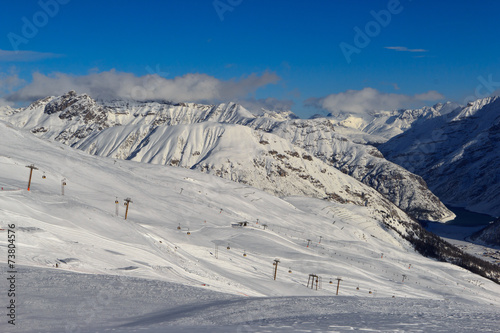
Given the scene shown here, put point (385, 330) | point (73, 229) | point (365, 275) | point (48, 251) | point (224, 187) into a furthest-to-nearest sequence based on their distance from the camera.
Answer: point (224, 187)
point (365, 275)
point (73, 229)
point (48, 251)
point (385, 330)

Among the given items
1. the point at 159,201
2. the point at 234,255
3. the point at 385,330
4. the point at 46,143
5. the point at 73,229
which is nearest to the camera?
the point at 385,330

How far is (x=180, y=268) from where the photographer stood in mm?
47250

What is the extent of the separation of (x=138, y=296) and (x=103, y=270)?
42.5 ft

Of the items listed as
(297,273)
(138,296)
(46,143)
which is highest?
(46,143)

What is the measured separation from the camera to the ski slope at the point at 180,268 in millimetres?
19422

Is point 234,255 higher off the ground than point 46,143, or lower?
lower

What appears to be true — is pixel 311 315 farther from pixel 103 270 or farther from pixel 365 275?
pixel 365 275

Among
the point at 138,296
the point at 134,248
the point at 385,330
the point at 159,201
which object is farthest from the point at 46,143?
the point at 385,330

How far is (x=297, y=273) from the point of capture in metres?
80.0

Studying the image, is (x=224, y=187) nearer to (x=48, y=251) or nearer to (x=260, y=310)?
(x=48, y=251)

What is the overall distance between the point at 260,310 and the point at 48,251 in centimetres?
2055

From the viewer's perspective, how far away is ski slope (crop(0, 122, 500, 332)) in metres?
19.4

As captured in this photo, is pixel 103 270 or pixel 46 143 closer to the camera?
pixel 103 270

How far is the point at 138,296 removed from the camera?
23594 millimetres
